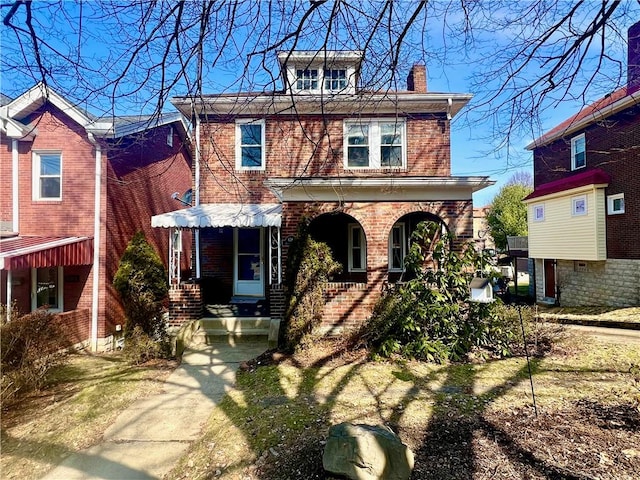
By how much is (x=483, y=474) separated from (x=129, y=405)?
5.14m

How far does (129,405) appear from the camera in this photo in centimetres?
538

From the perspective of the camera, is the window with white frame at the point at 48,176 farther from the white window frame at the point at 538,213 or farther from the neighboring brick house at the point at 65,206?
the white window frame at the point at 538,213

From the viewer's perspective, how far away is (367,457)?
3.08m

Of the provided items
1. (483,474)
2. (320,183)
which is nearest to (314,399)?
(483,474)

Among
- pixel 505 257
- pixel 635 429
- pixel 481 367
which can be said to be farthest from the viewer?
pixel 505 257

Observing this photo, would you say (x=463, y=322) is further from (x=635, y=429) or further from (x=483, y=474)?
(x=483, y=474)

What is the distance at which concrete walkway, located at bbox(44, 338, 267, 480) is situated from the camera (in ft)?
12.4

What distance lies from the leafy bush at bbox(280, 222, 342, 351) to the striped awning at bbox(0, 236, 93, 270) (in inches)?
243

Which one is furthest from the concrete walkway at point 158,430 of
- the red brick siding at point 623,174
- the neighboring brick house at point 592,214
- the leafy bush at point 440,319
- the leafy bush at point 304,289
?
the red brick siding at point 623,174

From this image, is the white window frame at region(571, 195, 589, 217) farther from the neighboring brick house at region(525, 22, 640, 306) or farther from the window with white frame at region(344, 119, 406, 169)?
the window with white frame at region(344, 119, 406, 169)

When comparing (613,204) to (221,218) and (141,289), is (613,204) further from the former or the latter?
(141,289)

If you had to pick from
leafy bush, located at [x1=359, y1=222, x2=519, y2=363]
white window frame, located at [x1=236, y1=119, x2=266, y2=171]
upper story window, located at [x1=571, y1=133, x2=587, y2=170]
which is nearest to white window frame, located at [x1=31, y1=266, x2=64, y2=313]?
white window frame, located at [x1=236, y1=119, x2=266, y2=171]

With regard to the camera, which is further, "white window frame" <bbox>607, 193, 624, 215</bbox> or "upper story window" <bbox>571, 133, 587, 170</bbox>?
"upper story window" <bbox>571, 133, 587, 170</bbox>

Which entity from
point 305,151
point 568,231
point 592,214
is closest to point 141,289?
point 305,151
